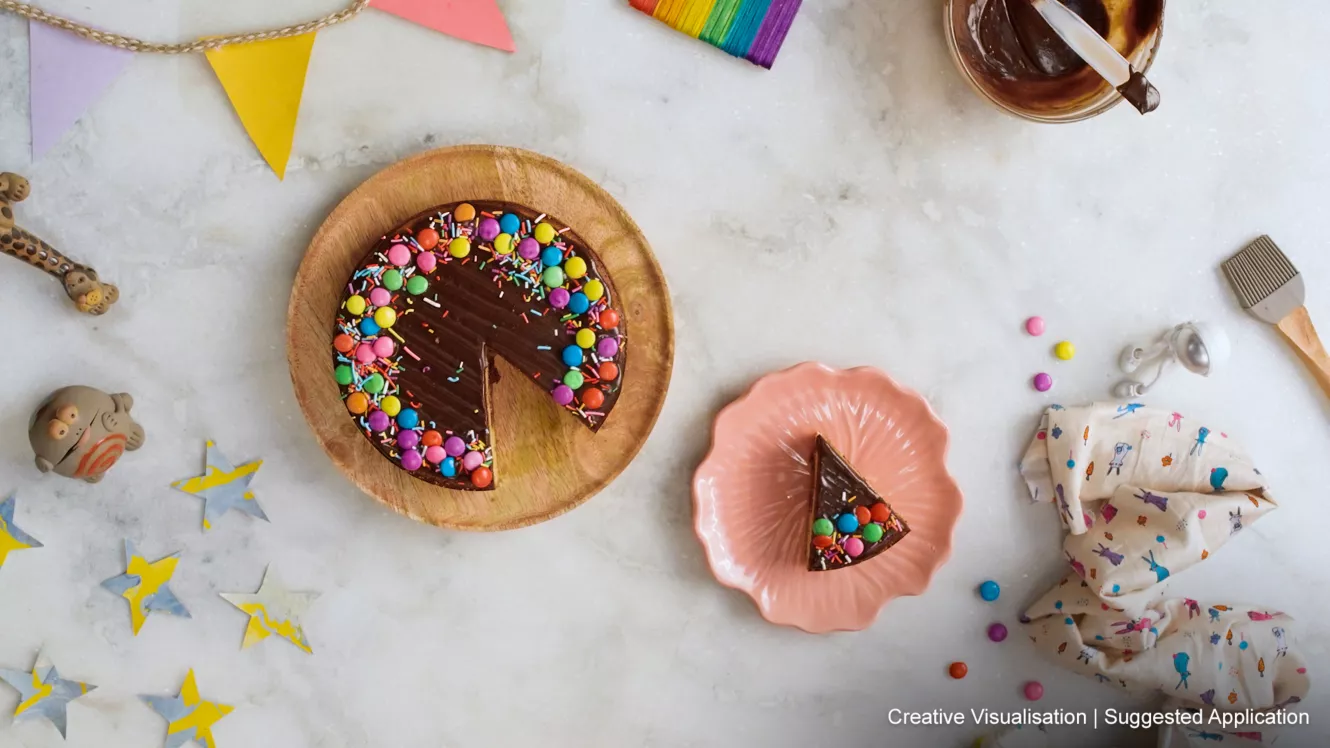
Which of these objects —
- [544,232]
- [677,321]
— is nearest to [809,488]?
[677,321]

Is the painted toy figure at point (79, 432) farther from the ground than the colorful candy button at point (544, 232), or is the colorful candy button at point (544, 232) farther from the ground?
the colorful candy button at point (544, 232)

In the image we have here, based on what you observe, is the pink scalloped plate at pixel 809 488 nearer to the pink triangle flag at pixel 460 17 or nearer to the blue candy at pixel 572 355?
the blue candy at pixel 572 355

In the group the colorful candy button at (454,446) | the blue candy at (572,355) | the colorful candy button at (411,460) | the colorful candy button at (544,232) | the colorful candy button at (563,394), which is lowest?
the colorful candy button at (411,460)

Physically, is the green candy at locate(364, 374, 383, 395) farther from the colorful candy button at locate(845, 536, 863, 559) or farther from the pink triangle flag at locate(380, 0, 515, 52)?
the colorful candy button at locate(845, 536, 863, 559)

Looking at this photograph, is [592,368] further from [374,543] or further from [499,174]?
[374,543]

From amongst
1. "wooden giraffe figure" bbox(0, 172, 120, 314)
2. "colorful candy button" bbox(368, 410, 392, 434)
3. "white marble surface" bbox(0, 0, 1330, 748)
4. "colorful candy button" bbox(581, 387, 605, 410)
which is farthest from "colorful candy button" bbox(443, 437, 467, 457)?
"wooden giraffe figure" bbox(0, 172, 120, 314)

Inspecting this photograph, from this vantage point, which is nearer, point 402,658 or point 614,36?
point 614,36

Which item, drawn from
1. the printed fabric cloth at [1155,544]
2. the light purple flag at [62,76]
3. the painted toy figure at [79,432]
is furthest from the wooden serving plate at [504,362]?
the printed fabric cloth at [1155,544]

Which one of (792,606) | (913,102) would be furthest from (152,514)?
(913,102)
